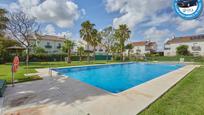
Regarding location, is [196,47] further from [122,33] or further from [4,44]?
[4,44]

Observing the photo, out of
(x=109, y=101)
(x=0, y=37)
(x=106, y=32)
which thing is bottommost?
(x=109, y=101)

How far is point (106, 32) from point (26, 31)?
18.9 m

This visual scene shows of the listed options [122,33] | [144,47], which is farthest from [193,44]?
[122,33]

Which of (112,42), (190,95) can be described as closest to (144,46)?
(112,42)

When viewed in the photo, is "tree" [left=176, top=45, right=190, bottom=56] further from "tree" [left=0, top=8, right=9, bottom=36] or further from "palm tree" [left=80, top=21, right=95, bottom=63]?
"tree" [left=0, top=8, right=9, bottom=36]

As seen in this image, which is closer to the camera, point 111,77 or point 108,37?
point 111,77

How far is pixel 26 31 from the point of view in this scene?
20.0 metres

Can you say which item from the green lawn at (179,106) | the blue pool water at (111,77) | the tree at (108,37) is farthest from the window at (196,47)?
the green lawn at (179,106)

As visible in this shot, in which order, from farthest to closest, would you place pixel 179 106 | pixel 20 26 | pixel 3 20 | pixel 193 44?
pixel 193 44 < pixel 3 20 < pixel 20 26 < pixel 179 106

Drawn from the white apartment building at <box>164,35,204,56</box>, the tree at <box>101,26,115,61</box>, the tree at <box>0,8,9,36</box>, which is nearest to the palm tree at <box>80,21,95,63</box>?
the tree at <box>101,26,115,61</box>

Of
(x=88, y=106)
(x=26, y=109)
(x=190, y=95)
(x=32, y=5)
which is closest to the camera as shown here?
(x=26, y=109)

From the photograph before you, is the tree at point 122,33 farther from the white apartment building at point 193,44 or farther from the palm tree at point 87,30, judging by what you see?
the white apartment building at point 193,44

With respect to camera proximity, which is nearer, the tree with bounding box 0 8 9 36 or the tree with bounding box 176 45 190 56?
the tree with bounding box 0 8 9 36

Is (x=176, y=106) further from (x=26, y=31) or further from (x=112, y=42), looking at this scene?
(x=112, y=42)
